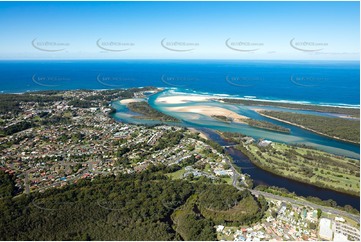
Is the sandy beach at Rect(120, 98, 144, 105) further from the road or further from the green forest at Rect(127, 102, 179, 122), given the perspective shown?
the road

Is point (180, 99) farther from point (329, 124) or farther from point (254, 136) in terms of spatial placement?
point (329, 124)

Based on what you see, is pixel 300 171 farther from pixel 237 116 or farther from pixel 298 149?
pixel 237 116

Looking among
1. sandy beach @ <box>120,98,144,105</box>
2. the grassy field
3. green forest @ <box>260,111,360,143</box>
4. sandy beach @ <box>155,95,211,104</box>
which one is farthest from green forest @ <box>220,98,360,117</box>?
the grassy field

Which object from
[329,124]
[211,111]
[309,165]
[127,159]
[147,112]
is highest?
[329,124]

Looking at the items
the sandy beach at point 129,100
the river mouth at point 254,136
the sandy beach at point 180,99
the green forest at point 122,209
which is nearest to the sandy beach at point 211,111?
the river mouth at point 254,136

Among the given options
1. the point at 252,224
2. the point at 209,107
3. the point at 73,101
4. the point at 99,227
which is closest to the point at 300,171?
the point at 252,224

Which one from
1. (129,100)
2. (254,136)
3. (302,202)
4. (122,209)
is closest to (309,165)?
(302,202)
